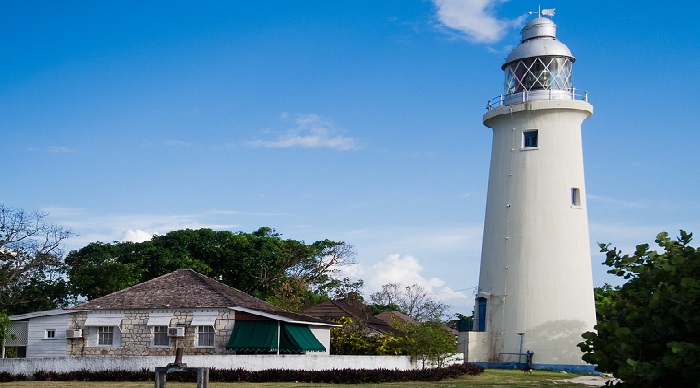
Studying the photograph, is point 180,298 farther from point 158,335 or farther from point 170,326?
point 158,335

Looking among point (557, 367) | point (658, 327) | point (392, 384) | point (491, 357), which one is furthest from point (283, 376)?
point (658, 327)

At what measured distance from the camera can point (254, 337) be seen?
84.9 ft

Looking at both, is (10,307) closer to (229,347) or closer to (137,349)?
(137,349)

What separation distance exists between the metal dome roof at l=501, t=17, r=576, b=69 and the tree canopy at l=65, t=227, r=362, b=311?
62.8ft

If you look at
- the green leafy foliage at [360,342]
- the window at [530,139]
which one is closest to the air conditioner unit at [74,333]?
the green leafy foliage at [360,342]

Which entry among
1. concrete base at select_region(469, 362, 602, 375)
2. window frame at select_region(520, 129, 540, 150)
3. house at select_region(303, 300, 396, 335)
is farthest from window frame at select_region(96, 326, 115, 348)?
window frame at select_region(520, 129, 540, 150)

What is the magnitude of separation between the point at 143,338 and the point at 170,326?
3.77 feet

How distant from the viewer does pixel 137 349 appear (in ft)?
89.6

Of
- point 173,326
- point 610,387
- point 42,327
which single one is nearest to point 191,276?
point 173,326

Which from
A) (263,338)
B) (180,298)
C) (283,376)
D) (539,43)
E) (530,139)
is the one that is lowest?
(283,376)

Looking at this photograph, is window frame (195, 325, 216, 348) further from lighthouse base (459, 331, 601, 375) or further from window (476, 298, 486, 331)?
window (476, 298, 486, 331)

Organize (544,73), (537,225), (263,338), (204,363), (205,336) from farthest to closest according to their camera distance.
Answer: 1. (544,73)
2. (537,225)
3. (205,336)
4. (263,338)
5. (204,363)

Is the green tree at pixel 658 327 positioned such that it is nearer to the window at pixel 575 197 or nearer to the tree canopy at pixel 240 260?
the window at pixel 575 197

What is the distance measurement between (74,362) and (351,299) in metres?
24.0
